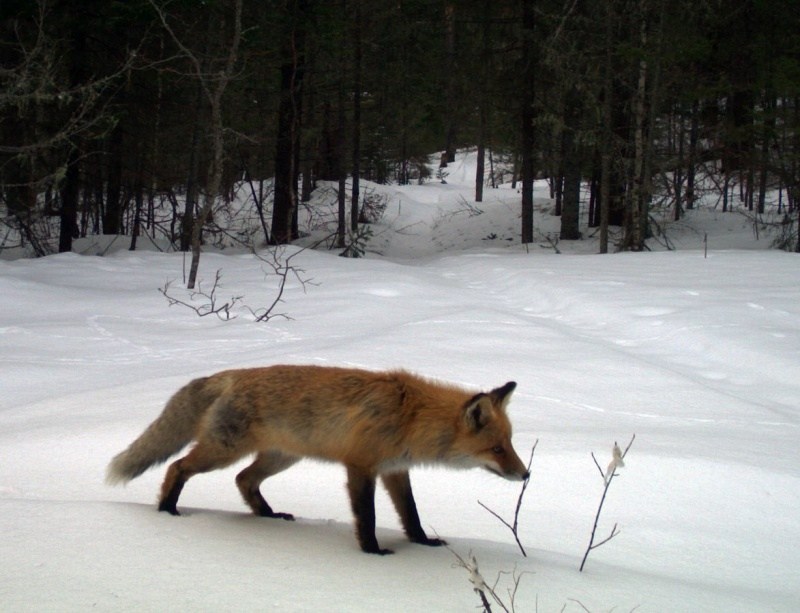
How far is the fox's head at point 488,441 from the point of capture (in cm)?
332

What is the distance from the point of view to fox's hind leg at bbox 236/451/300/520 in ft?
12.7

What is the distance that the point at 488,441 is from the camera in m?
3.36

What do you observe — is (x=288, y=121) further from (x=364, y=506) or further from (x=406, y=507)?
(x=364, y=506)

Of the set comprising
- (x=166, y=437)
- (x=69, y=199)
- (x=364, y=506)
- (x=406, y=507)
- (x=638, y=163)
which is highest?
(x=638, y=163)

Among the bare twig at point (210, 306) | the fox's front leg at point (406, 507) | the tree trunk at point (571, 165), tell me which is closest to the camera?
the fox's front leg at point (406, 507)

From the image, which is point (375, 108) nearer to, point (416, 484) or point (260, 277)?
point (260, 277)

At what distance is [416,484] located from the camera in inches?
184

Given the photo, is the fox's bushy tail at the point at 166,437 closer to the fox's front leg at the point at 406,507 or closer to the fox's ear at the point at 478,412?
the fox's front leg at the point at 406,507

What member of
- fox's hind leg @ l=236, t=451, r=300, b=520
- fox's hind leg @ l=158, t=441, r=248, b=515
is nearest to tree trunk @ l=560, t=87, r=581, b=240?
fox's hind leg @ l=236, t=451, r=300, b=520

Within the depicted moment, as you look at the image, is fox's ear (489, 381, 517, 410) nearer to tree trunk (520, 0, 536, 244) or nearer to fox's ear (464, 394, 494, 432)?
fox's ear (464, 394, 494, 432)

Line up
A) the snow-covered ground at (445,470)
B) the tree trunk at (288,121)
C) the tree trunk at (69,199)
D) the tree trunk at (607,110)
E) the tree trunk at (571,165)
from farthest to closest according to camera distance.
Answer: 1. the tree trunk at (571,165)
2. the tree trunk at (288,121)
3. the tree trunk at (607,110)
4. the tree trunk at (69,199)
5. the snow-covered ground at (445,470)

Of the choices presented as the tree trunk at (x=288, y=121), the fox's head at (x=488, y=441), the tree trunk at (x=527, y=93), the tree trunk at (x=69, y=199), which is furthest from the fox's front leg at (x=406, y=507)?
the tree trunk at (x=527, y=93)

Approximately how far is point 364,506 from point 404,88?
87.0ft

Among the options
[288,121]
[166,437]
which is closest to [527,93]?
[288,121]
